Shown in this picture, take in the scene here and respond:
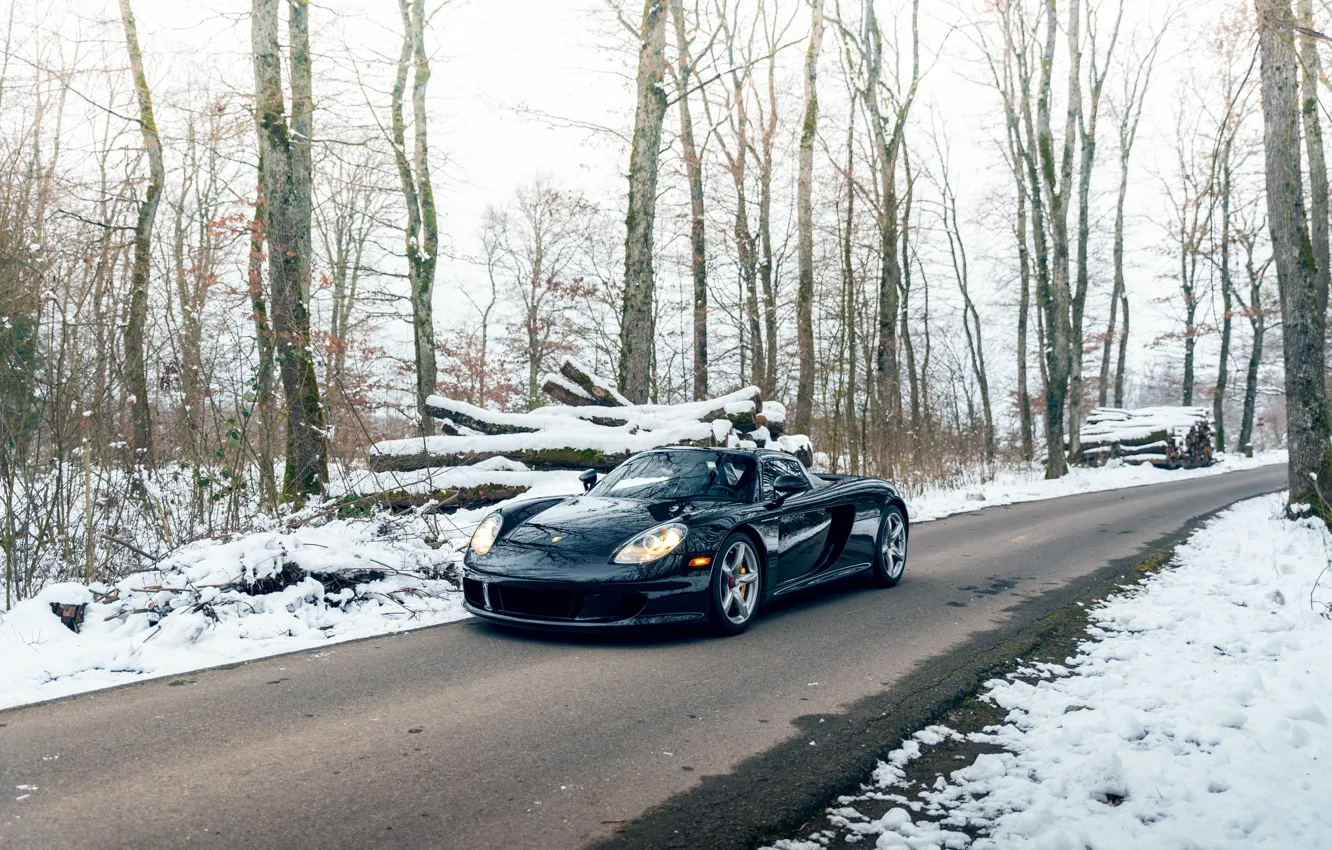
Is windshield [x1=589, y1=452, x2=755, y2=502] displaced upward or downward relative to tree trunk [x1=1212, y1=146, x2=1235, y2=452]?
downward

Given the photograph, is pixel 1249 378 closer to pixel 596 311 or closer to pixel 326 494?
pixel 596 311

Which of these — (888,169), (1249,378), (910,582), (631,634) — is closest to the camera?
(631,634)

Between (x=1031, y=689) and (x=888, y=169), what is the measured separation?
750 inches

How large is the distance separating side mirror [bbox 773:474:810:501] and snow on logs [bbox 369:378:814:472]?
509 cm

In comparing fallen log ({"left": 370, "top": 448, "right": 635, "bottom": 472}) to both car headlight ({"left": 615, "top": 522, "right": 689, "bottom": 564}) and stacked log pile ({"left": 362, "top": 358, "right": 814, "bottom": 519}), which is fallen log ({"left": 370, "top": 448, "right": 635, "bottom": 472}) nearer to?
stacked log pile ({"left": 362, "top": 358, "right": 814, "bottom": 519})

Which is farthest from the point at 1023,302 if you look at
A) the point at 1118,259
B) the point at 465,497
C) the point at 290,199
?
the point at 290,199

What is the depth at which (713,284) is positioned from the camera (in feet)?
101

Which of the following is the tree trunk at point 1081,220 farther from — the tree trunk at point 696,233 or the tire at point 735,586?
the tire at point 735,586

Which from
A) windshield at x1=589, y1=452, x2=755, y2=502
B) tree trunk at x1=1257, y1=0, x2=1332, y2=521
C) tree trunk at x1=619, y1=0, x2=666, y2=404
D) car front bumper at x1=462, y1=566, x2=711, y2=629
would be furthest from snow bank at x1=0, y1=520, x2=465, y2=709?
tree trunk at x1=1257, y1=0, x2=1332, y2=521

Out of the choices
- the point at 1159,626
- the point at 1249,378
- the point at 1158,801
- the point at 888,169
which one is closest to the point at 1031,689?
the point at 1158,801

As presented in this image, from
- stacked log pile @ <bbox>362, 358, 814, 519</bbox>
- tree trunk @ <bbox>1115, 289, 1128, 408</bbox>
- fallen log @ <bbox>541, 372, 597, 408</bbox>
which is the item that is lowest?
stacked log pile @ <bbox>362, 358, 814, 519</bbox>

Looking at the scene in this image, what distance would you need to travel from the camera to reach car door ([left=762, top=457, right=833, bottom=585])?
21.4 feet

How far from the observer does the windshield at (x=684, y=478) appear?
21.2 feet

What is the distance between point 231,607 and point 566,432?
674 cm
